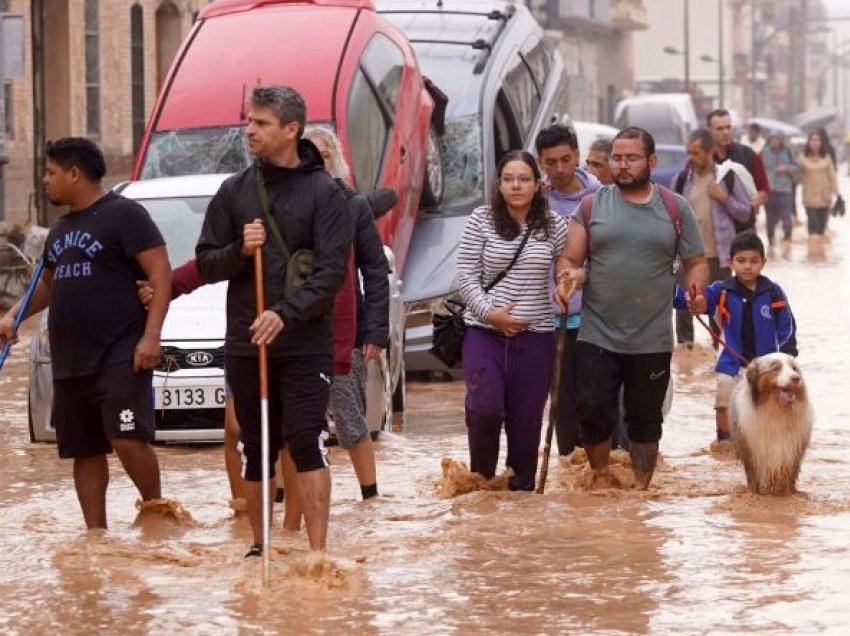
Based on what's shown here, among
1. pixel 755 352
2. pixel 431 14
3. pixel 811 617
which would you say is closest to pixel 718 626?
pixel 811 617

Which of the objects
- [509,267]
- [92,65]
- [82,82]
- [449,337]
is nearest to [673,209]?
[509,267]

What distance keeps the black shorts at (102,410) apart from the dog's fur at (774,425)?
2.72 metres

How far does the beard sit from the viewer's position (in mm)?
10367

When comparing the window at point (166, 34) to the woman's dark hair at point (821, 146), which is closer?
the woman's dark hair at point (821, 146)

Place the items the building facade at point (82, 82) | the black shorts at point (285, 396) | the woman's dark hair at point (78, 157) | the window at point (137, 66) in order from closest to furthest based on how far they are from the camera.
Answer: the black shorts at point (285, 396) → the woman's dark hair at point (78, 157) → the building facade at point (82, 82) → the window at point (137, 66)

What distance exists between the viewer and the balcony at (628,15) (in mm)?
91500

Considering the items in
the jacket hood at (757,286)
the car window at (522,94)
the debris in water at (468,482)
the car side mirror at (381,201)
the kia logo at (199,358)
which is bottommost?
the debris in water at (468,482)

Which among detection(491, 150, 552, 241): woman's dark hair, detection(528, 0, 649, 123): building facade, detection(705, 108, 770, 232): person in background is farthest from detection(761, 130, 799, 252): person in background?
detection(528, 0, 649, 123): building facade

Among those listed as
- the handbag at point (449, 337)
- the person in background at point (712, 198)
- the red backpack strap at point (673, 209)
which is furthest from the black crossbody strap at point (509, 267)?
the person in background at point (712, 198)

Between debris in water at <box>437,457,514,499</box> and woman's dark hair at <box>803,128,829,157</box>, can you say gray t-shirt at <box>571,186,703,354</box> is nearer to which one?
debris in water at <box>437,457,514,499</box>

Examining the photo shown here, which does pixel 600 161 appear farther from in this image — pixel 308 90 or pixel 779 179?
pixel 779 179

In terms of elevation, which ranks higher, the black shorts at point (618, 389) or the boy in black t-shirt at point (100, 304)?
the boy in black t-shirt at point (100, 304)

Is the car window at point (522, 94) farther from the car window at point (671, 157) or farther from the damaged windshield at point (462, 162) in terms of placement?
the car window at point (671, 157)

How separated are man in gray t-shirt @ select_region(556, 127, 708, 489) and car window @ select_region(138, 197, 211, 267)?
12.9ft
